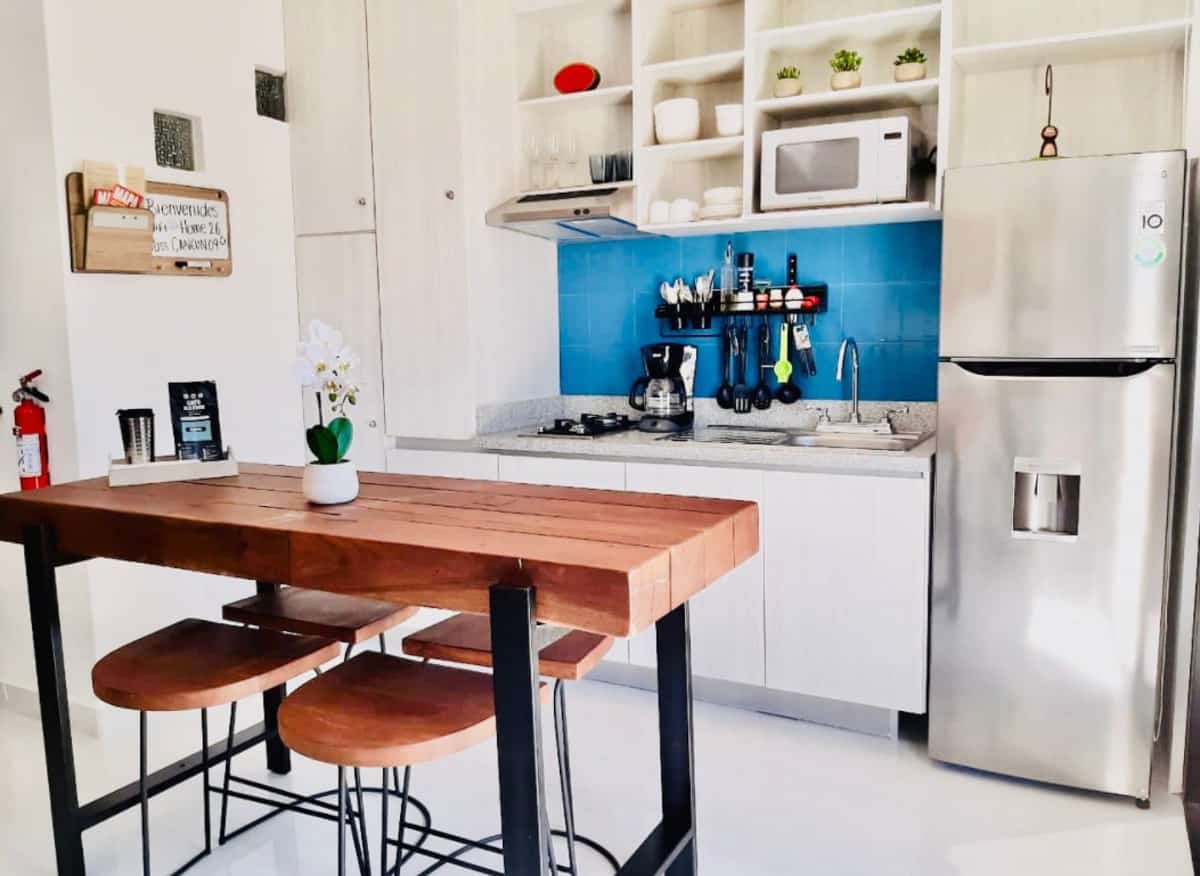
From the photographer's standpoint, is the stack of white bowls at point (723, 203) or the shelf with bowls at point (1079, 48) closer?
the shelf with bowls at point (1079, 48)

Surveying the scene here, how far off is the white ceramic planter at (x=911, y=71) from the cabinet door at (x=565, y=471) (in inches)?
60.0

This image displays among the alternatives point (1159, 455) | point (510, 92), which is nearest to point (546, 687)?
point (1159, 455)

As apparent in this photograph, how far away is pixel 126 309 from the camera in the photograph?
9.88ft

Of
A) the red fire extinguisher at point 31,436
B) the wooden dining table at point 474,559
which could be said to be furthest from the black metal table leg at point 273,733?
the red fire extinguisher at point 31,436

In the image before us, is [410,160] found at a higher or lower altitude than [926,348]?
higher

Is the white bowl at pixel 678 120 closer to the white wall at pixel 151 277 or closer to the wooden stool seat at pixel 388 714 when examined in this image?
the white wall at pixel 151 277

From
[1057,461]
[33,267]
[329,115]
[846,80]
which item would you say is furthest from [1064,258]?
[33,267]

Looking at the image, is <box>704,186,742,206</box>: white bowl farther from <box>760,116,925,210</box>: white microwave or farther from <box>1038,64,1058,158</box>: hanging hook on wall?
<box>1038,64,1058,158</box>: hanging hook on wall

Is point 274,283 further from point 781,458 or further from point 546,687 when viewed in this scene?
point 546,687

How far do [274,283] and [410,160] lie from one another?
736 millimetres

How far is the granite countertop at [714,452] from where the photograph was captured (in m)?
2.67

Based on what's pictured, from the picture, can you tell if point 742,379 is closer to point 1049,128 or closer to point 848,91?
point 848,91

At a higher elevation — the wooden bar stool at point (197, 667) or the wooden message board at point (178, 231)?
the wooden message board at point (178, 231)

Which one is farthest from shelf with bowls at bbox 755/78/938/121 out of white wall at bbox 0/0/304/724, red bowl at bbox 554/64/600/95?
white wall at bbox 0/0/304/724
